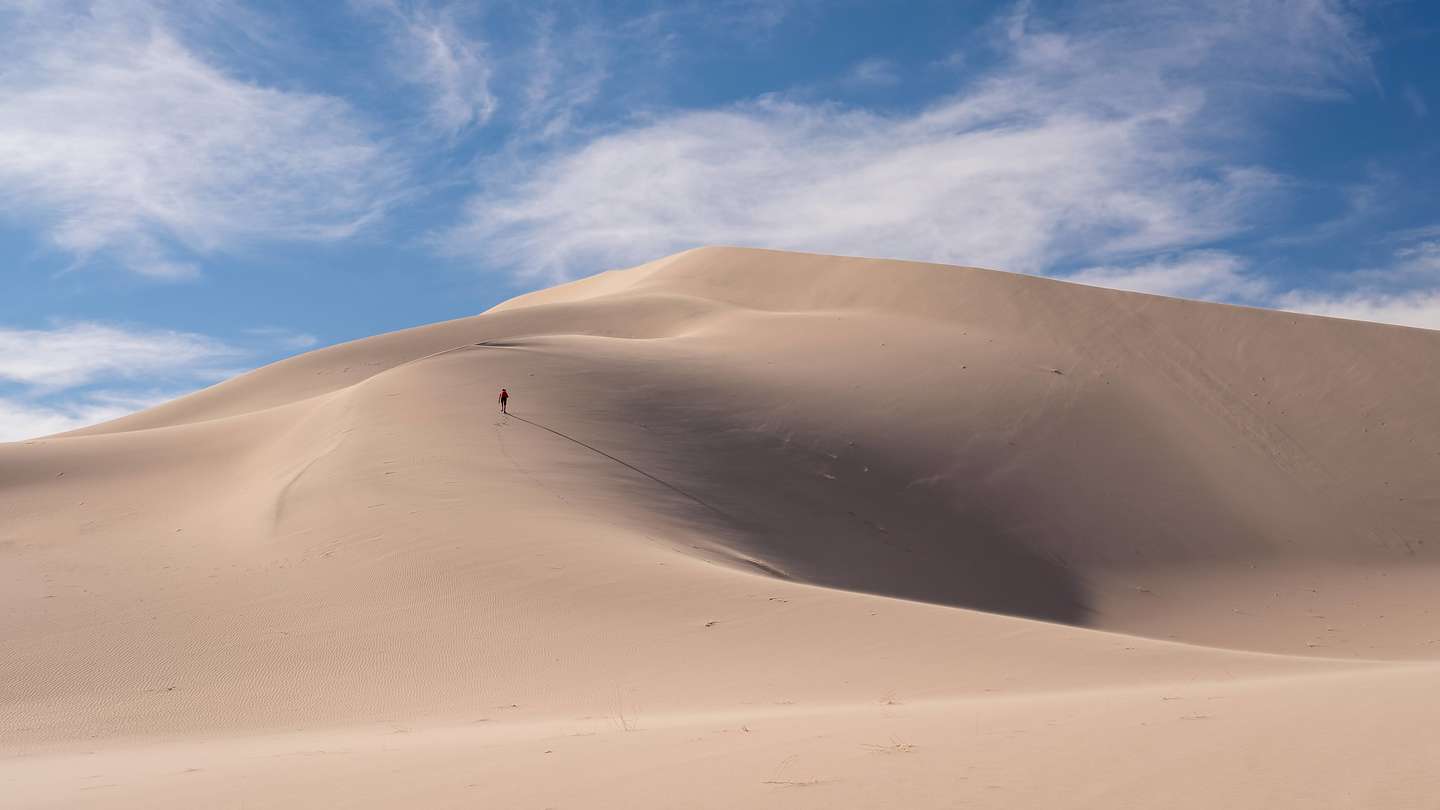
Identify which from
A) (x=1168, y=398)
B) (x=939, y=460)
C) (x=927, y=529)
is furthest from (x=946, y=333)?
(x=927, y=529)

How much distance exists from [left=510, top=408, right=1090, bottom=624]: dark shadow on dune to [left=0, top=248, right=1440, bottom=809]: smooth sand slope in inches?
3.7

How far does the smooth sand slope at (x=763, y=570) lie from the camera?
639 centimetres

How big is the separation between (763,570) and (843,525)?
4.53 metres

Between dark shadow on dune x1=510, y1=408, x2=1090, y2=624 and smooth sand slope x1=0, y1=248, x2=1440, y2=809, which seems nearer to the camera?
smooth sand slope x1=0, y1=248, x2=1440, y2=809

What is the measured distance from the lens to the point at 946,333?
113ft

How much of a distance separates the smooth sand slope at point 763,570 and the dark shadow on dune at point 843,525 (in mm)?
94

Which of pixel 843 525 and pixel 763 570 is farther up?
pixel 843 525

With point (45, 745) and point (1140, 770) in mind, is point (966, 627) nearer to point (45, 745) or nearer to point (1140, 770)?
point (1140, 770)

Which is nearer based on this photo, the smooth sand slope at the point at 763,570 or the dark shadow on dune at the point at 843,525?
the smooth sand slope at the point at 763,570

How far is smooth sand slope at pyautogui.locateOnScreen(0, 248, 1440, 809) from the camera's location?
21.0ft

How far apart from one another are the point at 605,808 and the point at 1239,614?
59.1 feet

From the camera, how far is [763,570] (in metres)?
16.5

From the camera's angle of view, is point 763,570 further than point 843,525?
No

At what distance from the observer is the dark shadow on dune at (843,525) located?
18.9 m
